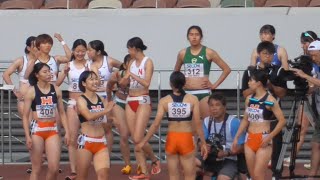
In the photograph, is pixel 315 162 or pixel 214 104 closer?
pixel 214 104

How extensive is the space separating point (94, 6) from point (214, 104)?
7916mm

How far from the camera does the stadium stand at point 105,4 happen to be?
19.8 meters

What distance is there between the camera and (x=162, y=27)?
63.3 feet

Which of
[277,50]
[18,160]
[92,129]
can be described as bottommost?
[18,160]

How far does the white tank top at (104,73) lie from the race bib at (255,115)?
9.91 ft

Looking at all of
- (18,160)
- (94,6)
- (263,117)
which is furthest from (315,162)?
Result: (94,6)

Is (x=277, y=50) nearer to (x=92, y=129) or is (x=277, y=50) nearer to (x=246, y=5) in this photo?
(x=92, y=129)

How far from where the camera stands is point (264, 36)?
45.4 feet

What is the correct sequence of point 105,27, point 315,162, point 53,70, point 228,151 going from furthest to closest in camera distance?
point 105,27
point 53,70
point 315,162
point 228,151

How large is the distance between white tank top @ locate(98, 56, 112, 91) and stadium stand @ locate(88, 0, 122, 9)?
16.9 ft

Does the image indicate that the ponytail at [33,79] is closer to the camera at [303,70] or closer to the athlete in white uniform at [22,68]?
the athlete in white uniform at [22,68]

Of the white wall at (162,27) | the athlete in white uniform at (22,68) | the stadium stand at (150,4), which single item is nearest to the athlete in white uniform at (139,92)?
the athlete in white uniform at (22,68)

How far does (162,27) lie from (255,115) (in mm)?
7264

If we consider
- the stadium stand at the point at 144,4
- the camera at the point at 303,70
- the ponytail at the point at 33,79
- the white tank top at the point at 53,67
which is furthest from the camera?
the stadium stand at the point at 144,4
